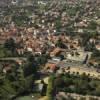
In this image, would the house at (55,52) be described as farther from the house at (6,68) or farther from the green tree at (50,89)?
the green tree at (50,89)

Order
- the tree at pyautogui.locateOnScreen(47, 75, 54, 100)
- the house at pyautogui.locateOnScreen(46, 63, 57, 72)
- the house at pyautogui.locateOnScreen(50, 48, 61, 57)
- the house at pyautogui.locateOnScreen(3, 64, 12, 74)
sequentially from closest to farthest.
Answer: the tree at pyautogui.locateOnScreen(47, 75, 54, 100) < the house at pyautogui.locateOnScreen(3, 64, 12, 74) < the house at pyautogui.locateOnScreen(46, 63, 57, 72) < the house at pyautogui.locateOnScreen(50, 48, 61, 57)

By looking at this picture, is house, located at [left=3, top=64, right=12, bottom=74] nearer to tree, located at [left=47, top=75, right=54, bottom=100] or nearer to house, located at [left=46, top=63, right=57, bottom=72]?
house, located at [left=46, top=63, right=57, bottom=72]

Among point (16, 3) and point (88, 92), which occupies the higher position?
point (16, 3)

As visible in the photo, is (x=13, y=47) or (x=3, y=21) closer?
(x=13, y=47)

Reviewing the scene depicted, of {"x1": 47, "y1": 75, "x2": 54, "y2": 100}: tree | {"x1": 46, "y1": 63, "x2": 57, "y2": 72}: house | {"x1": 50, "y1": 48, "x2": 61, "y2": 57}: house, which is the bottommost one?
{"x1": 47, "y1": 75, "x2": 54, "y2": 100}: tree

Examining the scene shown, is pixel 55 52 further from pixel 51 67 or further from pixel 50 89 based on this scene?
pixel 50 89

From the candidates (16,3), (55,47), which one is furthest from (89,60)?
(16,3)

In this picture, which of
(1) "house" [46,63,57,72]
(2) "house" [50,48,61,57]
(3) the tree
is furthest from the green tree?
(2) "house" [50,48,61,57]

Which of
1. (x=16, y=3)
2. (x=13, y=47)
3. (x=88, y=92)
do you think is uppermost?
(x=16, y=3)

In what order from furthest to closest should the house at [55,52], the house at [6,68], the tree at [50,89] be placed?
1. the house at [55,52]
2. the house at [6,68]
3. the tree at [50,89]

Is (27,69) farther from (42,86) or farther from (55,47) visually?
(55,47)

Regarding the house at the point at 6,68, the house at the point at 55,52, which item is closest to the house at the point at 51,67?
the house at the point at 55,52
